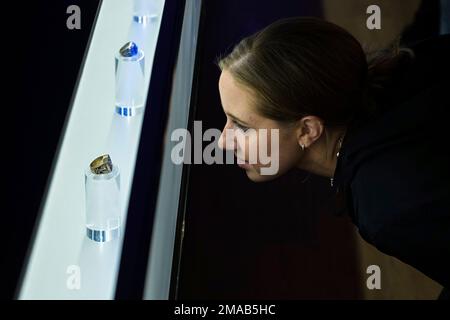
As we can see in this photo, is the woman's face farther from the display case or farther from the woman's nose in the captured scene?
the display case

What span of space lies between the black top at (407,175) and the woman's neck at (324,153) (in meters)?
0.08

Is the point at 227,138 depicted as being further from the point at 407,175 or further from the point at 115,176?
the point at 407,175

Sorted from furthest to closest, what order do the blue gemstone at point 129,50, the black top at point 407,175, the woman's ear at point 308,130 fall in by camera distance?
the blue gemstone at point 129,50 → the woman's ear at point 308,130 → the black top at point 407,175

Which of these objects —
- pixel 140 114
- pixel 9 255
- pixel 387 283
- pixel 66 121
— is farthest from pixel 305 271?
pixel 9 255

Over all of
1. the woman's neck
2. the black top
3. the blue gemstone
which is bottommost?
the black top

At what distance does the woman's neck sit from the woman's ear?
2 centimetres

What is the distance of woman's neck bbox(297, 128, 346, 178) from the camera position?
64.2 inches

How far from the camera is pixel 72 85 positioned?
60.9 inches

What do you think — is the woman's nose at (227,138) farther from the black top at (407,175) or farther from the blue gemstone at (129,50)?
the blue gemstone at (129,50)

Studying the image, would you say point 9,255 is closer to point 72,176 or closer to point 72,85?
point 72,176

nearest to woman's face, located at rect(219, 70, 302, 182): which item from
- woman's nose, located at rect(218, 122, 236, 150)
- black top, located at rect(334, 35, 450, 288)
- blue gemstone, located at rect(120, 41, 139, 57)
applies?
woman's nose, located at rect(218, 122, 236, 150)

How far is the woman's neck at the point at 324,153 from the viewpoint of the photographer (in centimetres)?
163

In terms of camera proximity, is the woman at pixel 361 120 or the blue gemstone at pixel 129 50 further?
the blue gemstone at pixel 129 50

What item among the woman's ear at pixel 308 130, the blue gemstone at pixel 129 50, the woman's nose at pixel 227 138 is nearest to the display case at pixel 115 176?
the blue gemstone at pixel 129 50
